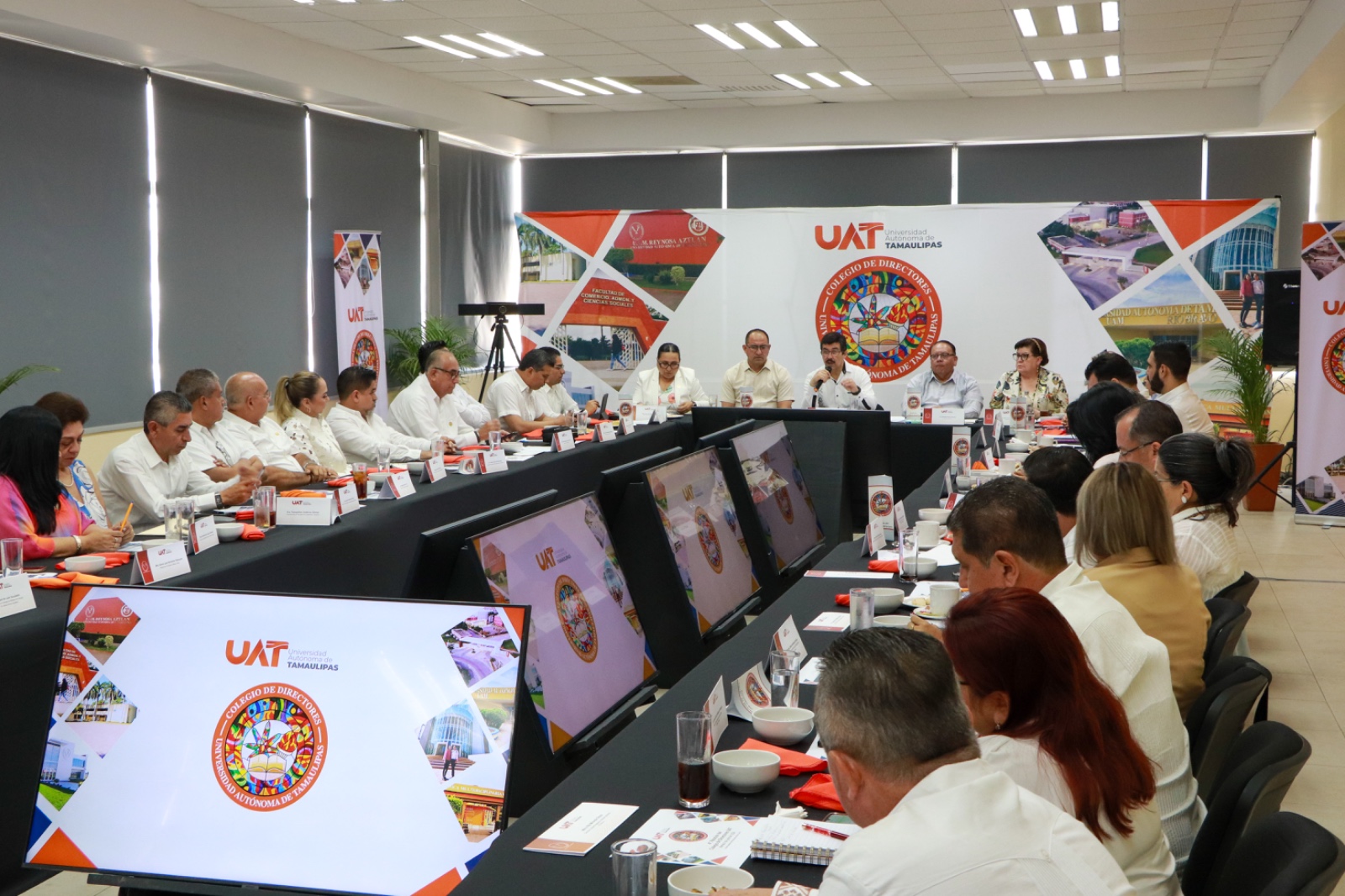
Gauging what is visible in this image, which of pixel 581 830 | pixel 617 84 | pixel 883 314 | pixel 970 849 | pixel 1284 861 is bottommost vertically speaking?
pixel 581 830

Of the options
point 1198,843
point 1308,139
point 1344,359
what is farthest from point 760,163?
point 1198,843

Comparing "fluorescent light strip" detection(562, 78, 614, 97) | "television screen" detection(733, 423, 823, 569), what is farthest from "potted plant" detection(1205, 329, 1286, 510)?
"fluorescent light strip" detection(562, 78, 614, 97)

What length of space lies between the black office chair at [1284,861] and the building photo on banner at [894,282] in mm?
8567

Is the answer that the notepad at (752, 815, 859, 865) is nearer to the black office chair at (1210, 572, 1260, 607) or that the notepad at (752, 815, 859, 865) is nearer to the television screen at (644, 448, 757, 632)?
the black office chair at (1210, 572, 1260, 607)

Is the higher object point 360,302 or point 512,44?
point 512,44

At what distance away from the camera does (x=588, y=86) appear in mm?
9328

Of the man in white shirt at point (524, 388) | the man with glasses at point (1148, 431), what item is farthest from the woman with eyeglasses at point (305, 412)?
the man with glasses at point (1148, 431)

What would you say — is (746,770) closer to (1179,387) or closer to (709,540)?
(709,540)

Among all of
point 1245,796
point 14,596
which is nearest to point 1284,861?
point 1245,796

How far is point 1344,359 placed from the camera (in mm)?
7547

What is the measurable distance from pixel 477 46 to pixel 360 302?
2184mm

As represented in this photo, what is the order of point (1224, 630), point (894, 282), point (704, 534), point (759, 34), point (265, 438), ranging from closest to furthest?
1. point (1224, 630)
2. point (704, 534)
3. point (265, 438)
4. point (759, 34)
5. point (894, 282)

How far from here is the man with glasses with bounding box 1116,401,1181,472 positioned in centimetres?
411

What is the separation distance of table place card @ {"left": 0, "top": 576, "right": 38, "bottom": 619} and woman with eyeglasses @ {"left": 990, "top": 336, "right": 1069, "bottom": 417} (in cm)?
643
